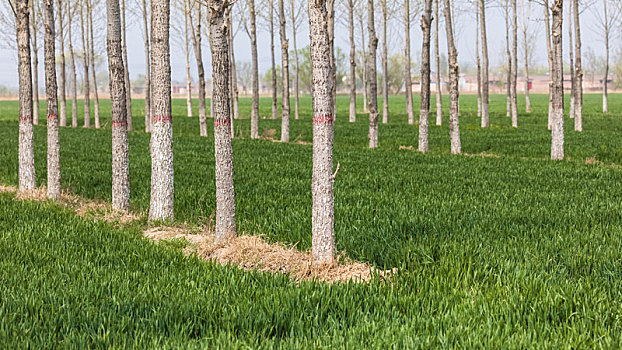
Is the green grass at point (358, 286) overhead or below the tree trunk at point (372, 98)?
below

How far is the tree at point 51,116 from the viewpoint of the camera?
33.6ft

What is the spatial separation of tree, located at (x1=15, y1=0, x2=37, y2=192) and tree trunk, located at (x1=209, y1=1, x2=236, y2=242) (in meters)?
5.79

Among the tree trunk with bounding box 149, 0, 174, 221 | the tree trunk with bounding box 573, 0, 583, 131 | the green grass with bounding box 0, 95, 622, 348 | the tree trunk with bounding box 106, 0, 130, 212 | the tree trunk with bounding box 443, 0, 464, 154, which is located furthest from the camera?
the tree trunk with bounding box 573, 0, 583, 131

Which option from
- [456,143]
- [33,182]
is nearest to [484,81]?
[456,143]

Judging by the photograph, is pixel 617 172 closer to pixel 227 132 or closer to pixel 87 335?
pixel 227 132

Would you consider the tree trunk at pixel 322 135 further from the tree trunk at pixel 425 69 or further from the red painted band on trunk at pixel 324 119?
the tree trunk at pixel 425 69

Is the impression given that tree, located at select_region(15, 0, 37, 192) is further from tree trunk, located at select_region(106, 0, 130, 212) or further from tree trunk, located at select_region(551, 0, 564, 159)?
tree trunk, located at select_region(551, 0, 564, 159)

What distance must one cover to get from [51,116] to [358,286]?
25.0 ft

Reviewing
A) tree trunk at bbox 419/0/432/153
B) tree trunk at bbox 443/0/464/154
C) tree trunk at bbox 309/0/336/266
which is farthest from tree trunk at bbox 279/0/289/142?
tree trunk at bbox 309/0/336/266

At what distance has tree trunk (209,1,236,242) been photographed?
6898mm

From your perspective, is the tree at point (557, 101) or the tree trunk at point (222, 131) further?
the tree at point (557, 101)

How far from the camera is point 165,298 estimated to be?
4633 mm

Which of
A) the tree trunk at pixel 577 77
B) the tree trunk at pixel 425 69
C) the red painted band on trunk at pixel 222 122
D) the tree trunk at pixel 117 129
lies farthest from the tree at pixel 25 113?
the tree trunk at pixel 577 77

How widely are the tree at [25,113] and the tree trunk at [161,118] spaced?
4.05m
